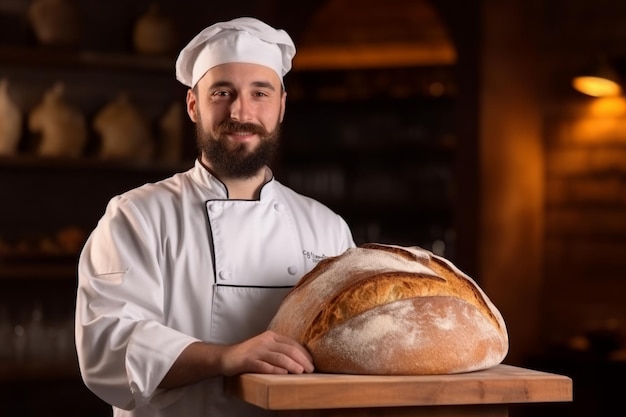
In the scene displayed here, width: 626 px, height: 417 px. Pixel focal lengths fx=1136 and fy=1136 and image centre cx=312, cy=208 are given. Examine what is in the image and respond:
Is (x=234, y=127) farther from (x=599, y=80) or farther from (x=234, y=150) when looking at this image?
(x=599, y=80)

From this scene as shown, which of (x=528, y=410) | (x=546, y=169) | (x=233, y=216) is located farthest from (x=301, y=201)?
(x=546, y=169)

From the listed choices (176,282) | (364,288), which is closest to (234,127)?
(176,282)

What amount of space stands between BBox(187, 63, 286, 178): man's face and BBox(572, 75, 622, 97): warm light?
3.47 m

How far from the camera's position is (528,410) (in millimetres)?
5391

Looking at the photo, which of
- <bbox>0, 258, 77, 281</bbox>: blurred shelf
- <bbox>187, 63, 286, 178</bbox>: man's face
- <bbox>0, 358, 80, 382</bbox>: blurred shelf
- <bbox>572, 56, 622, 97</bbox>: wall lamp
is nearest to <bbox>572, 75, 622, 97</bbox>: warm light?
<bbox>572, 56, 622, 97</bbox>: wall lamp

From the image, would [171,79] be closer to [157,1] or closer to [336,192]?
[157,1]

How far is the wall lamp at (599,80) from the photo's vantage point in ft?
17.3

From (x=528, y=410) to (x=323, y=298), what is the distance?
380cm

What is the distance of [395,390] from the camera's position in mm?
1628

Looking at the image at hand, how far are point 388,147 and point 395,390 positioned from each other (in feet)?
17.9

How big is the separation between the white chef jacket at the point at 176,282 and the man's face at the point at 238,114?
0.11m

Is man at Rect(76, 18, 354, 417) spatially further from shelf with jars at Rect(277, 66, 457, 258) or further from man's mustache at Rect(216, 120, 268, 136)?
shelf with jars at Rect(277, 66, 457, 258)

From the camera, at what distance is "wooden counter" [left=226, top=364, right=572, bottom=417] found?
1594mm

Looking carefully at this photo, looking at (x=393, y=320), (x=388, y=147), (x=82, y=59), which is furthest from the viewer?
(x=388, y=147)
